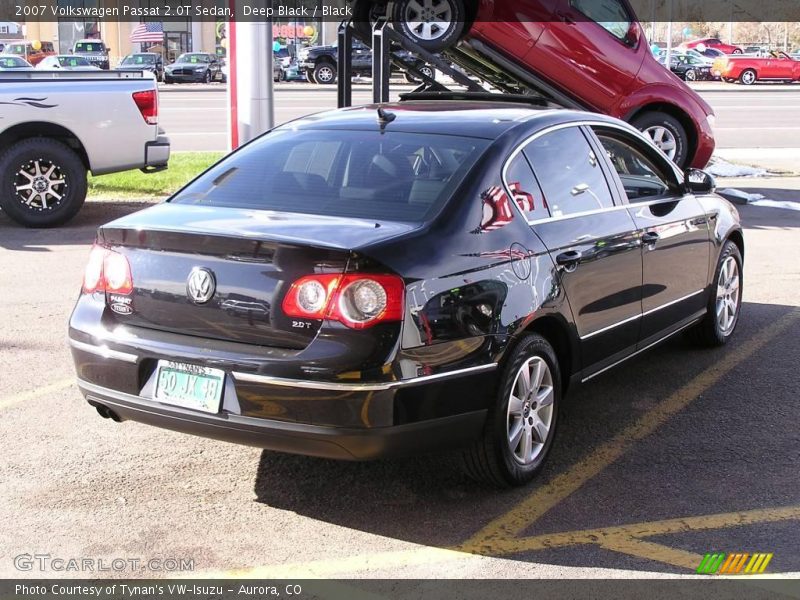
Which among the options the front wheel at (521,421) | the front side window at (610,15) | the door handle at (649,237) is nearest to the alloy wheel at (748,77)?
the front side window at (610,15)

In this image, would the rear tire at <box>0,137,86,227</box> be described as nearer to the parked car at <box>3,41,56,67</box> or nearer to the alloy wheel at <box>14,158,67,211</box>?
the alloy wheel at <box>14,158,67,211</box>

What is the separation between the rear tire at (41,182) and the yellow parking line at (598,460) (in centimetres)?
688

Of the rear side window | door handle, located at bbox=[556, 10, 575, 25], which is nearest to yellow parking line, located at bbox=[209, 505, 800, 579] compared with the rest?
the rear side window

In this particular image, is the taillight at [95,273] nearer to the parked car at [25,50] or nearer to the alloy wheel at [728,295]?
the alloy wheel at [728,295]

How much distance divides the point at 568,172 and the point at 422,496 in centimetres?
175

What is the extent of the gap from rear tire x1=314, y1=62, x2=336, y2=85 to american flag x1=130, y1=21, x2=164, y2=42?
23679mm

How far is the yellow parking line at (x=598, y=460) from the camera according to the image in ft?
13.4

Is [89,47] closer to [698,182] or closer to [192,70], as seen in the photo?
[192,70]

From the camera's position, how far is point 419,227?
412 cm

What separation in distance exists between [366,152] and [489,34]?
8389mm

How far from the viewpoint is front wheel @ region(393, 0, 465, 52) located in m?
12.4

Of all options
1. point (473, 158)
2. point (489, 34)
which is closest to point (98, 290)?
point (473, 158)

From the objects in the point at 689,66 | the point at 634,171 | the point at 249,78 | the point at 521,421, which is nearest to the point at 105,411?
the point at 521,421

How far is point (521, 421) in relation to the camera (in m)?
4.44
